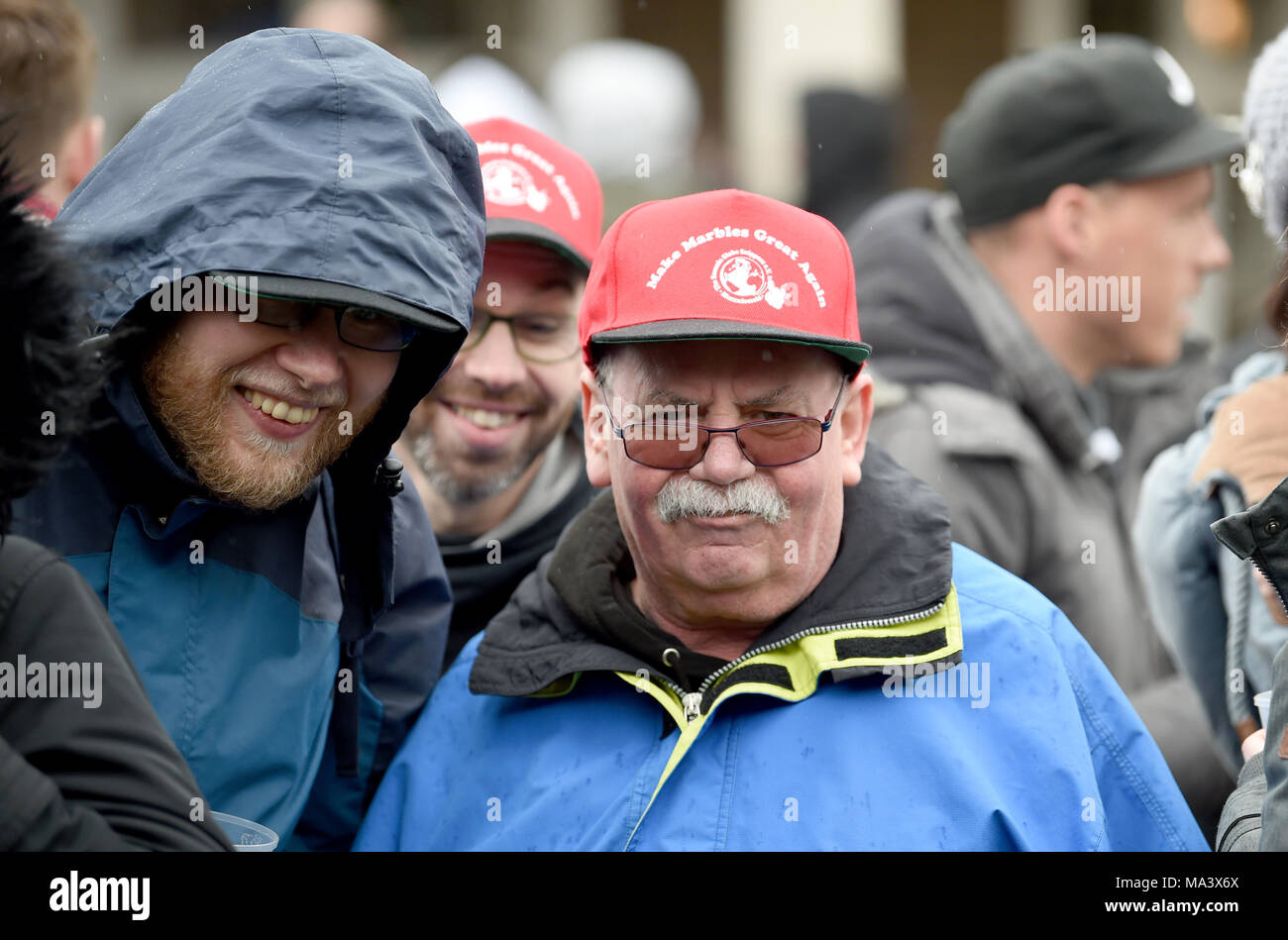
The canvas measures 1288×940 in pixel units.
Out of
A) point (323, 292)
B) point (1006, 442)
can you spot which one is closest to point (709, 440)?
point (323, 292)

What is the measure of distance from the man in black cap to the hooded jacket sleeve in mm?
2293

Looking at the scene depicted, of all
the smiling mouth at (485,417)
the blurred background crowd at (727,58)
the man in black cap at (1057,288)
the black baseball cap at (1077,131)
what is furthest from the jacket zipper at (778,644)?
the blurred background crowd at (727,58)

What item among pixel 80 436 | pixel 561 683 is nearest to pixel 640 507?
pixel 561 683

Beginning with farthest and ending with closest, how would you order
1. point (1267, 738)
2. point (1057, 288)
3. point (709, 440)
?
point (1057, 288) → point (709, 440) → point (1267, 738)

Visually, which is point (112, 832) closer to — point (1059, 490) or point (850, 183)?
point (1059, 490)

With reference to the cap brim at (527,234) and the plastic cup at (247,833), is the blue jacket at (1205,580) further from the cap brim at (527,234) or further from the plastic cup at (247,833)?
the plastic cup at (247,833)

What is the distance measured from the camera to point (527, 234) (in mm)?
3096

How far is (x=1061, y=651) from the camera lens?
2404 millimetres

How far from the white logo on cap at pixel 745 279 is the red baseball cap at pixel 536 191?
771mm

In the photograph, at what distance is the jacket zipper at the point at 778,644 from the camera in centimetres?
236

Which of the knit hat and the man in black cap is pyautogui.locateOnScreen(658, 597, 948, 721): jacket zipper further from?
the man in black cap

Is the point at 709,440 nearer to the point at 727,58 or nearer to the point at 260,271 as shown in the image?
the point at 260,271

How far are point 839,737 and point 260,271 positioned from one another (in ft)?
3.54

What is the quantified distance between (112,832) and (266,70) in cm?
114
